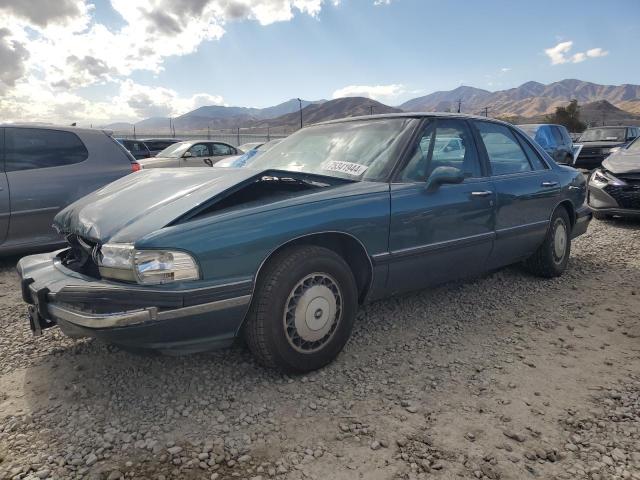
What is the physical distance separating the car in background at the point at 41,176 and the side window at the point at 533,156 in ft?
14.4

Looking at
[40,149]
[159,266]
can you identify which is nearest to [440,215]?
[159,266]

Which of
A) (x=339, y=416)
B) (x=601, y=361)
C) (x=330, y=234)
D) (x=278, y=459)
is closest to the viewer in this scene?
(x=278, y=459)

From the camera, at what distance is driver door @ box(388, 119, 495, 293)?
292 cm

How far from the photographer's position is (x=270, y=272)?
2393mm

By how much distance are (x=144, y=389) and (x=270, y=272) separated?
95 cm

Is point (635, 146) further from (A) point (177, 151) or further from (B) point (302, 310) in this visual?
(A) point (177, 151)

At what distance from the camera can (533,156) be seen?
4238 millimetres

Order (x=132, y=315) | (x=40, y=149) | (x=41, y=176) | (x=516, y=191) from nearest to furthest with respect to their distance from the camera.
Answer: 1. (x=132, y=315)
2. (x=516, y=191)
3. (x=41, y=176)
4. (x=40, y=149)

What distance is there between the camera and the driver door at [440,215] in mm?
2922

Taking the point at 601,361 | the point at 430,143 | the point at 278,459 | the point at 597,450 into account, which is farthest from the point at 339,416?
the point at 430,143

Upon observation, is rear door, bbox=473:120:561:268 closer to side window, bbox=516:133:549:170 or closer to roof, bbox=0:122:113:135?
side window, bbox=516:133:549:170

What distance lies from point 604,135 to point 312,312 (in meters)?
16.7

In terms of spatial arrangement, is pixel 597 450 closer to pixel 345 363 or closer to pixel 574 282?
pixel 345 363

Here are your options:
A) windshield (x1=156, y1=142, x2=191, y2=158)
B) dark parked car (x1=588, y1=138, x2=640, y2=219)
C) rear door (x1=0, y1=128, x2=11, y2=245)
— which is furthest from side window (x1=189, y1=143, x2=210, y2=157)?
dark parked car (x1=588, y1=138, x2=640, y2=219)
